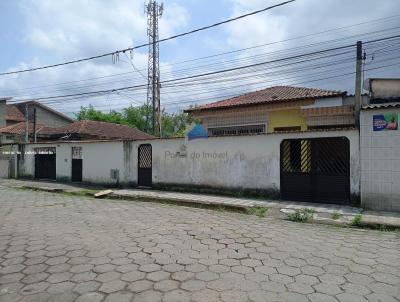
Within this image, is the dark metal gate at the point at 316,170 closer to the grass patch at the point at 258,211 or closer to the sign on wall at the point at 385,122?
the sign on wall at the point at 385,122

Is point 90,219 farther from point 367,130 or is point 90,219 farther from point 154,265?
point 367,130

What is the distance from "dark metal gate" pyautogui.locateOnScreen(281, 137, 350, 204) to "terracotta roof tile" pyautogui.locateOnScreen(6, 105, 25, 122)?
3189 centimetres

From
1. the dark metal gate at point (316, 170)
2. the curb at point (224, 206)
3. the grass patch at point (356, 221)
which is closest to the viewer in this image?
the curb at point (224, 206)

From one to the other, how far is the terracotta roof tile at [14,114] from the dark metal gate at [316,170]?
105 feet

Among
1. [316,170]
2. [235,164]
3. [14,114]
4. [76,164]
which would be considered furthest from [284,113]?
[14,114]

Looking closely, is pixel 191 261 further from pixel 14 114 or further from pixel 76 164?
pixel 14 114

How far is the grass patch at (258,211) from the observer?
8523mm

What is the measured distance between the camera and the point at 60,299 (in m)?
3.33

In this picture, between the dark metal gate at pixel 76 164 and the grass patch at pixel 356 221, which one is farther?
the dark metal gate at pixel 76 164

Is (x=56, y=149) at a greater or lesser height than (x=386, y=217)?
greater

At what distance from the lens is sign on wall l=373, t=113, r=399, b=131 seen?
332 inches

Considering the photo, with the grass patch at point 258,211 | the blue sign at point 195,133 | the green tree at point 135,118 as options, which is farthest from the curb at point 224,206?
the green tree at point 135,118

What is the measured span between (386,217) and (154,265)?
596cm

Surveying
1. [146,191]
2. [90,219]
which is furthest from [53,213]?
[146,191]
